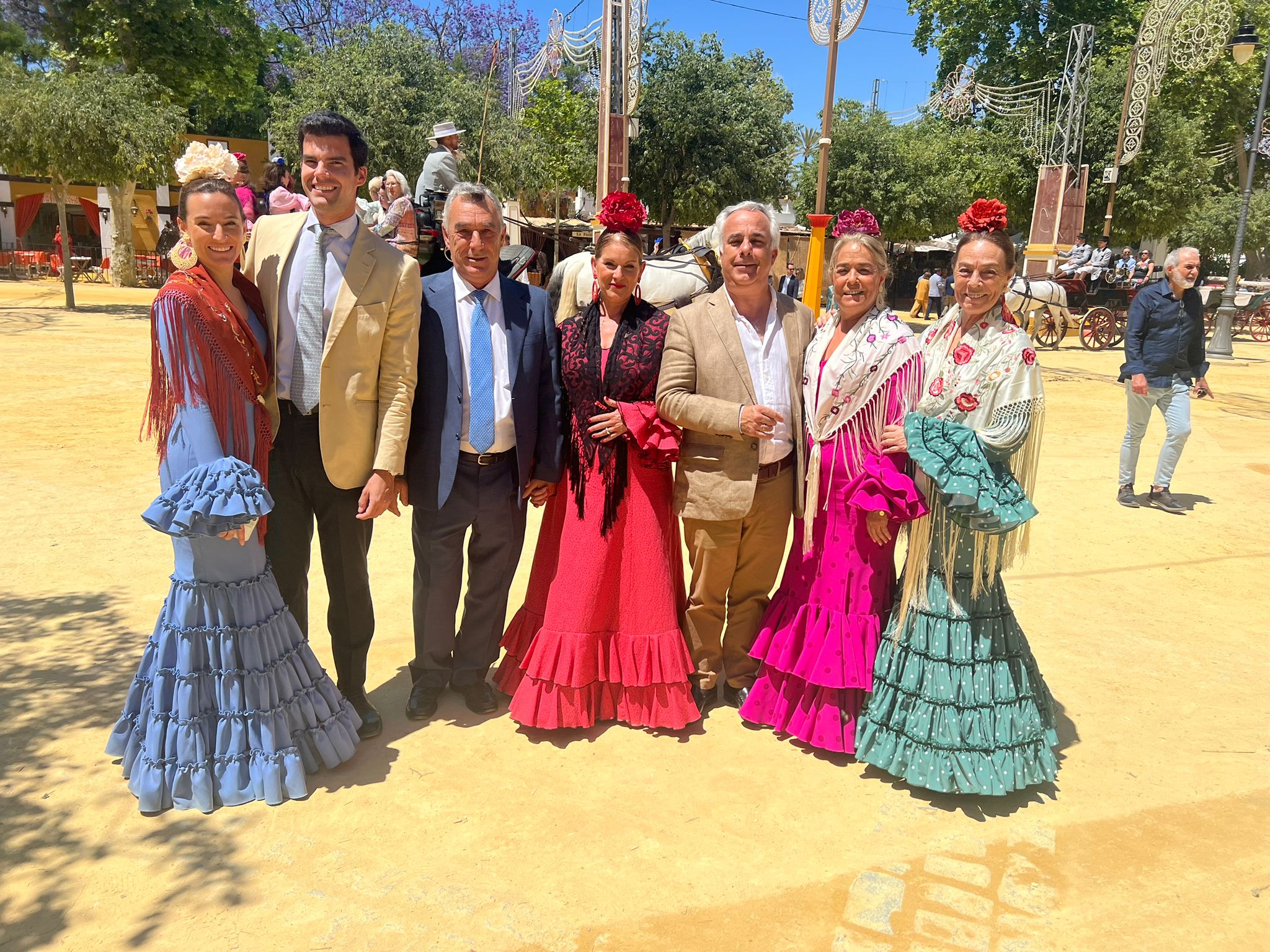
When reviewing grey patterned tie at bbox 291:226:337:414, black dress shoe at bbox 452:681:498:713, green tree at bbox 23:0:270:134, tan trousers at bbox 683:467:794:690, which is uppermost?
green tree at bbox 23:0:270:134

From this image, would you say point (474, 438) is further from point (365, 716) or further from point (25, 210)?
point (25, 210)

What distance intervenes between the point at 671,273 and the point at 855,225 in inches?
171

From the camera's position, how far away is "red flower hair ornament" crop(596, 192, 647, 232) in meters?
3.06

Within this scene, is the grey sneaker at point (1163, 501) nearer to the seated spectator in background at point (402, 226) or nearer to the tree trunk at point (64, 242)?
the seated spectator in background at point (402, 226)

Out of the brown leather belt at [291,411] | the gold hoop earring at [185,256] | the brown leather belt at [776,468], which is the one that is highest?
the gold hoop earring at [185,256]

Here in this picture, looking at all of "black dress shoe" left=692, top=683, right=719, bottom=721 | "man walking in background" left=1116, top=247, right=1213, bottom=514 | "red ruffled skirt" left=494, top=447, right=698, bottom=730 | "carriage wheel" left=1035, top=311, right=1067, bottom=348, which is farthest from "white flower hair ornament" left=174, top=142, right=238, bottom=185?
"carriage wheel" left=1035, top=311, right=1067, bottom=348

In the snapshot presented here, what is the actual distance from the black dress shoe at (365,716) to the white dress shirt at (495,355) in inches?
40.0

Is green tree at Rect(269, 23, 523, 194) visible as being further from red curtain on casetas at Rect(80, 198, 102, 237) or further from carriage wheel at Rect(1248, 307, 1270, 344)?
carriage wheel at Rect(1248, 307, 1270, 344)

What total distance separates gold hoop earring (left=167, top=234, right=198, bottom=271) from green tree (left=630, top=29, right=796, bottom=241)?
64.6ft

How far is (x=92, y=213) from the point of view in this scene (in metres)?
28.1

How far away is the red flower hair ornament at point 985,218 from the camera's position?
2.88 meters

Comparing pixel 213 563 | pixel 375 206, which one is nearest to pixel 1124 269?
pixel 375 206

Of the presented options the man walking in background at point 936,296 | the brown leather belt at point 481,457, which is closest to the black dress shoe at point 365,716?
the brown leather belt at point 481,457

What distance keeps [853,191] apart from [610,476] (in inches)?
972
